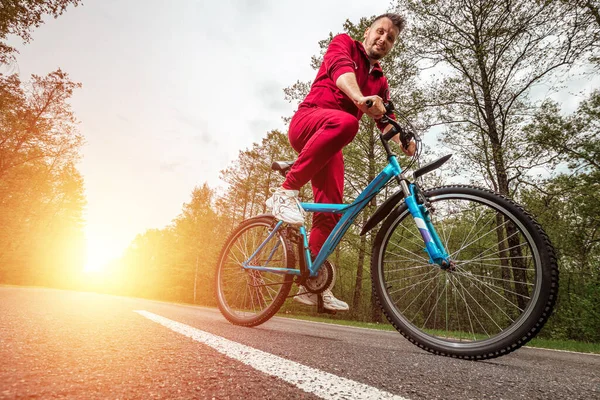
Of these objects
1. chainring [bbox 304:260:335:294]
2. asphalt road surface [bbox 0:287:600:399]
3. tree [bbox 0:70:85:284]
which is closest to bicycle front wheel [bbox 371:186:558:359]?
asphalt road surface [bbox 0:287:600:399]

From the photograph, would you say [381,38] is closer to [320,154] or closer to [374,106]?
[374,106]

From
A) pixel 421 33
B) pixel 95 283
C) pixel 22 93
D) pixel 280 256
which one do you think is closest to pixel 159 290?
pixel 95 283

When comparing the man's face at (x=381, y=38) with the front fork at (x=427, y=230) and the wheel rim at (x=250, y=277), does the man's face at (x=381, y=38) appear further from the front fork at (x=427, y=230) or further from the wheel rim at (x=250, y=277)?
the wheel rim at (x=250, y=277)

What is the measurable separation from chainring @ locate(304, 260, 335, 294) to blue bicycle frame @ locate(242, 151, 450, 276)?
3.3 inches

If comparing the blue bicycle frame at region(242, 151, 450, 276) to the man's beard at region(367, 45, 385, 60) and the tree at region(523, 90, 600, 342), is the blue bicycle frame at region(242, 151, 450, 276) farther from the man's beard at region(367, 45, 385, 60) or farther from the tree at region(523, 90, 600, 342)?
the tree at region(523, 90, 600, 342)

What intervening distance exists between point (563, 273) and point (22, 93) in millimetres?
26404

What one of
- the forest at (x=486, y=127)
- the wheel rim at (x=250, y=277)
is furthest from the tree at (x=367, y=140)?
the wheel rim at (x=250, y=277)

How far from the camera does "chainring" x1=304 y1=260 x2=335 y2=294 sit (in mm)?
2547

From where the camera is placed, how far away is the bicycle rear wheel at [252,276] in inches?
109

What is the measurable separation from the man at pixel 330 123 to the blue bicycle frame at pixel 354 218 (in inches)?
7.7

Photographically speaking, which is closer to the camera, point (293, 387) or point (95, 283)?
point (293, 387)

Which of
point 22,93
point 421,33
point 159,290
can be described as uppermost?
point 421,33

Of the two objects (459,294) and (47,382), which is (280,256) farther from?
(47,382)

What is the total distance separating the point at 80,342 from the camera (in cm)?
143
